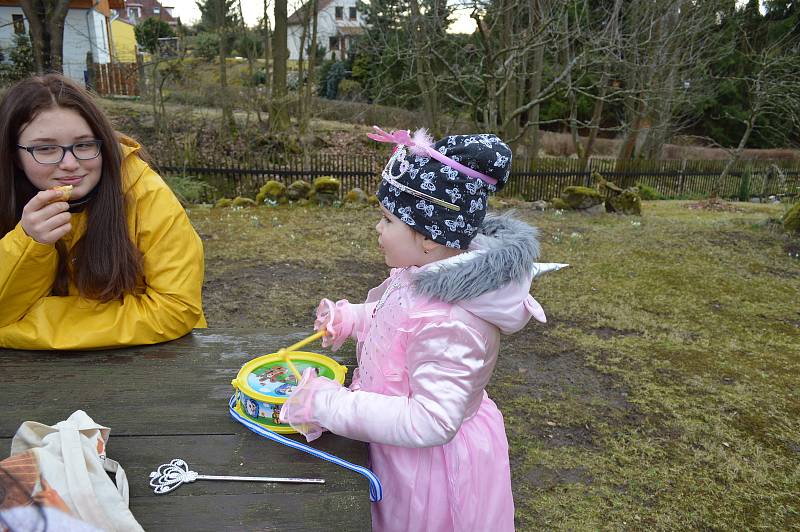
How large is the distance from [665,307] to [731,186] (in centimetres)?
1410

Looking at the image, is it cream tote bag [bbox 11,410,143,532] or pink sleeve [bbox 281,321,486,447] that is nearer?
cream tote bag [bbox 11,410,143,532]

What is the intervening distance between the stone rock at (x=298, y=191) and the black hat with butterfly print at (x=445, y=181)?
8735 millimetres

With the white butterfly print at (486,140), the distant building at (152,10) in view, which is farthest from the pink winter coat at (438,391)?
the distant building at (152,10)

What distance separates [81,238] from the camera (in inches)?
73.2

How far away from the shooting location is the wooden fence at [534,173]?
10.9 metres

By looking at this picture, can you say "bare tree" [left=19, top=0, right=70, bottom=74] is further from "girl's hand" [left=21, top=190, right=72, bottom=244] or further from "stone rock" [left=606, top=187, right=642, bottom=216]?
"stone rock" [left=606, top=187, right=642, bottom=216]

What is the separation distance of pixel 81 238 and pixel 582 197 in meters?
9.65

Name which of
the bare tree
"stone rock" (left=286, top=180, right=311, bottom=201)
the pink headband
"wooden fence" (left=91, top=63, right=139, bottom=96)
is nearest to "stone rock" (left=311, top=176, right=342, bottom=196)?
"stone rock" (left=286, top=180, right=311, bottom=201)

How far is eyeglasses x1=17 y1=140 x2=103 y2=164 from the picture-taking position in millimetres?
1693

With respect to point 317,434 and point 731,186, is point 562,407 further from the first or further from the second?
point 731,186

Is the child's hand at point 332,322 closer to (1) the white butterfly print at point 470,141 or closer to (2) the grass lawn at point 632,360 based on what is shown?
(1) the white butterfly print at point 470,141

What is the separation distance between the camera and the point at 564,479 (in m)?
2.87

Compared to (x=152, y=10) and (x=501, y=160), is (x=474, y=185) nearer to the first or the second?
(x=501, y=160)

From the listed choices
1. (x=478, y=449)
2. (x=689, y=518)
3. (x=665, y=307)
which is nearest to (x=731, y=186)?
(x=665, y=307)
